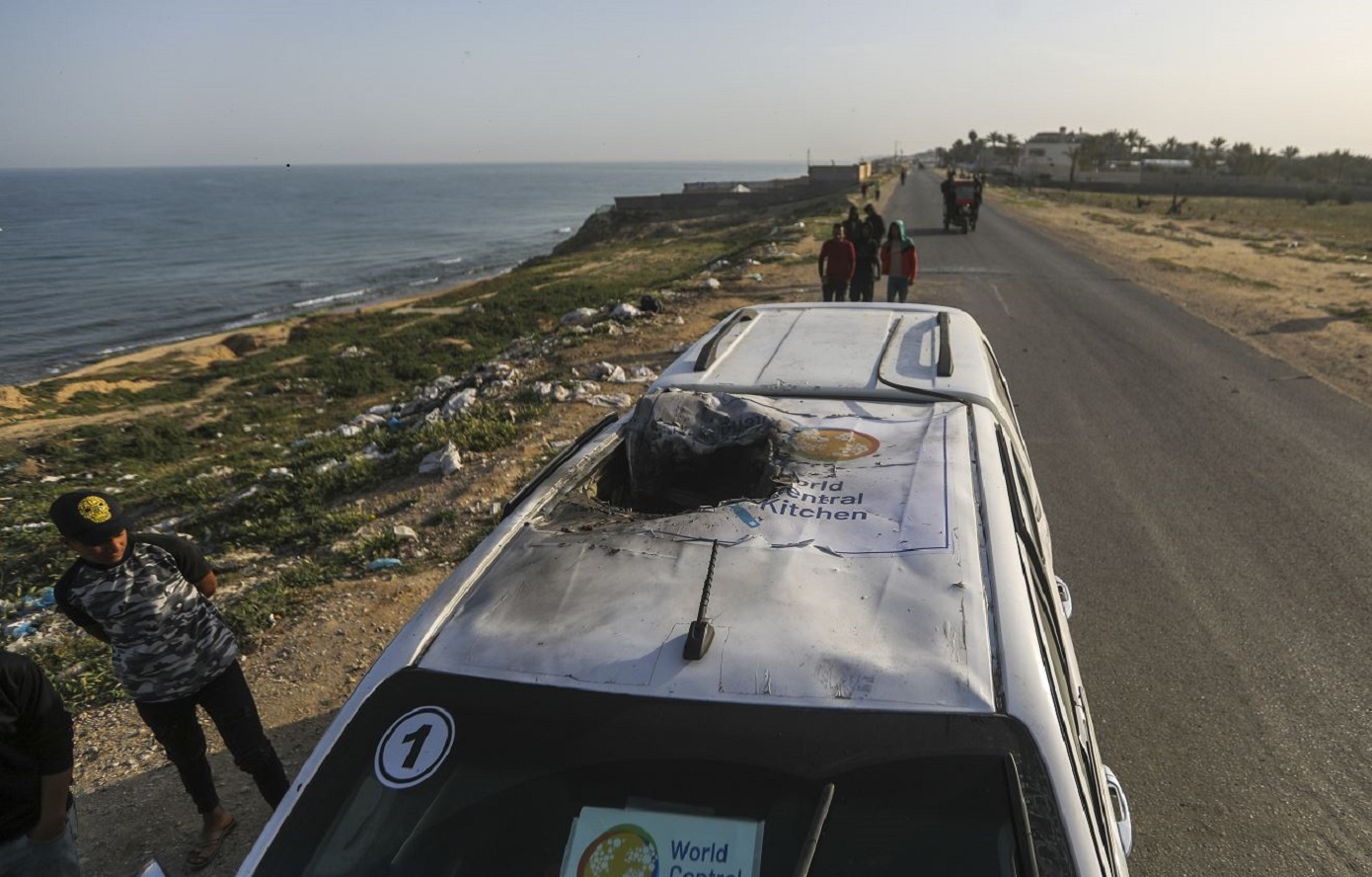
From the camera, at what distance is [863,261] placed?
38.3 feet

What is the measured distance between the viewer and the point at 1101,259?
20.0m

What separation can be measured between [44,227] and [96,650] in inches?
4096

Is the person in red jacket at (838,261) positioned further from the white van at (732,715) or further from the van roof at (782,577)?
the white van at (732,715)

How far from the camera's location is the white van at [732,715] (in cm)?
159

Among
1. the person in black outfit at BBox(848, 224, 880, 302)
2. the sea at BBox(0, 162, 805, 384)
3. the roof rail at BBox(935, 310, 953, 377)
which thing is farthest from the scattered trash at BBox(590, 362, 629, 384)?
the sea at BBox(0, 162, 805, 384)

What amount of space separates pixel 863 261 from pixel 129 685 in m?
10.6

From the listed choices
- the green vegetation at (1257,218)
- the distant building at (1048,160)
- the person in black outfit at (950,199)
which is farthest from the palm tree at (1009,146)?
the person in black outfit at (950,199)

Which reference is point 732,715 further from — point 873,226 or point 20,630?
point 873,226

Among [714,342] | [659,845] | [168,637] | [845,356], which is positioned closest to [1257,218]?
[845,356]

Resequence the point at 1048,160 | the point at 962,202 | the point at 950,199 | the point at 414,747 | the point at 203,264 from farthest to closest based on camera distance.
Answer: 1. the point at 1048,160
2. the point at 203,264
3. the point at 950,199
4. the point at 962,202
5. the point at 414,747

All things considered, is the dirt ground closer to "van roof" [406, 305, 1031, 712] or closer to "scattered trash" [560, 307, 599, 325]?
"scattered trash" [560, 307, 599, 325]

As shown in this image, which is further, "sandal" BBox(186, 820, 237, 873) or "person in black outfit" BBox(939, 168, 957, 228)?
"person in black outfit" BBox(939, 168, 957, 228)

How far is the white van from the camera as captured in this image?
5.22 ft

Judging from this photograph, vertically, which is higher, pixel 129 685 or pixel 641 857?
pixel 641 857
